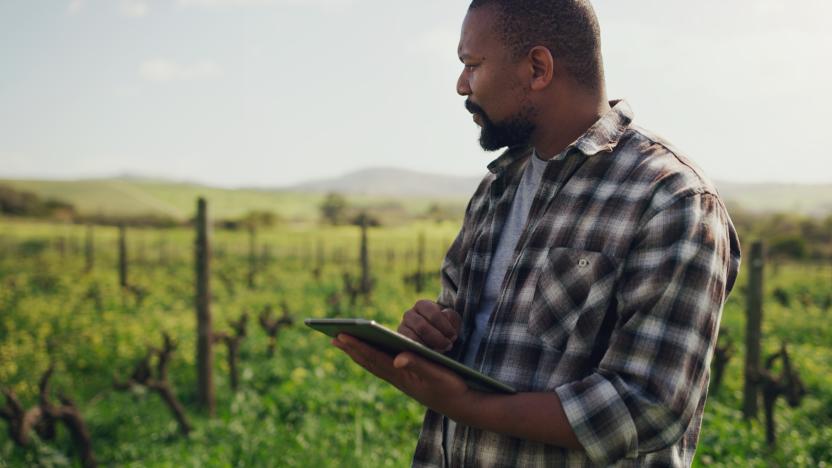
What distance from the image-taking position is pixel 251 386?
8609mm

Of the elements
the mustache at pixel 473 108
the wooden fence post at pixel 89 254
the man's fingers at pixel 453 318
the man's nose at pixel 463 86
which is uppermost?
the man's nose at pixel 463 86

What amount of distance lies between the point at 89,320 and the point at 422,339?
40.2 ft

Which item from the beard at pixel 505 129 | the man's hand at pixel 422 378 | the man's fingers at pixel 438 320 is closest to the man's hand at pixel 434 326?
the man's fingers at pixel 438 320

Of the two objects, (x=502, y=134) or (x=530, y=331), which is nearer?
(x=530, y=331)

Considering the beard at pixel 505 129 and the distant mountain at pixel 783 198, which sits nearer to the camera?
the beard at pixel 505 129

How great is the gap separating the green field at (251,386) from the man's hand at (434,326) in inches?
155

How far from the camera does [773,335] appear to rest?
13.8 meters

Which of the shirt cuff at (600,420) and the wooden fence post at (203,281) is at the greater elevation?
the shirt cuff at (600,420)

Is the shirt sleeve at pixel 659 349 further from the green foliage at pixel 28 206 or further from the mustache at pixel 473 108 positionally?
the green foliage at pixel 28 206

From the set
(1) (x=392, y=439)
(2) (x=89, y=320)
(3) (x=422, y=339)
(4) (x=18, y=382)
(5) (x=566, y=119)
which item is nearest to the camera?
(5) (x=566, y=119)

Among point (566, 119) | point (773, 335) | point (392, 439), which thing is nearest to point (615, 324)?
point (566, 119)

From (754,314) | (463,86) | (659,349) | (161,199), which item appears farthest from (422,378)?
(161,199)

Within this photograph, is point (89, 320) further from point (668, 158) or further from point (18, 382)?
point (668, 158)

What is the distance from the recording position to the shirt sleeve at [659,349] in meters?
1.44
